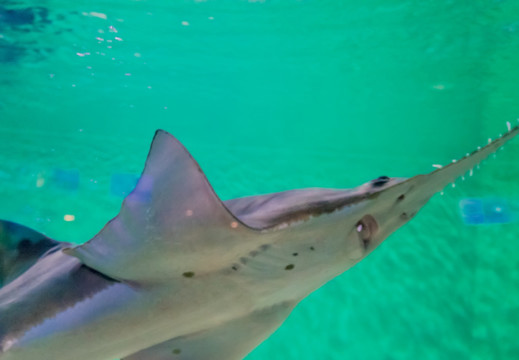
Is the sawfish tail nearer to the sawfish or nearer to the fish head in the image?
the sawfish

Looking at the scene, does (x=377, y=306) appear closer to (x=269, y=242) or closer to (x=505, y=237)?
(x=505, y=237)

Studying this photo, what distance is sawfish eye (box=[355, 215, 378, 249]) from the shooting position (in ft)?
5.54

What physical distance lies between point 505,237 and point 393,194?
9.22 metres

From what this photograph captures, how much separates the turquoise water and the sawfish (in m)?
3.34

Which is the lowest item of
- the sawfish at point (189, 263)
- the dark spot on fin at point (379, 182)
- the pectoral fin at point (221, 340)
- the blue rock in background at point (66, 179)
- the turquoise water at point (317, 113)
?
the blue rock in background at point (66, 179)

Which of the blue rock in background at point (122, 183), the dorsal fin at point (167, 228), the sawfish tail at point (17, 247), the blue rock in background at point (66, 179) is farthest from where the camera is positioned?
the blue rock in background at point (66, 179)

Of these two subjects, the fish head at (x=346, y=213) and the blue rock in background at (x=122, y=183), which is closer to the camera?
the fish head at (x=346, y=213)

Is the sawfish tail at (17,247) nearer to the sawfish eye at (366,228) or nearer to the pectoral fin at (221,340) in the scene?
the pectoral fin at (221,340)

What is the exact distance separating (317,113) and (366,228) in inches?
792

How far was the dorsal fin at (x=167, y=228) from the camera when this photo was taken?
1471 mm

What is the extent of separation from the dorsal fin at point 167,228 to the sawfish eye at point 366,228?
49cm

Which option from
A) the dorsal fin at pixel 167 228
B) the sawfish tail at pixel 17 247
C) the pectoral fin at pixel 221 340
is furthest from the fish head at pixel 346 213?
the sawfish tail at pixel 17 247

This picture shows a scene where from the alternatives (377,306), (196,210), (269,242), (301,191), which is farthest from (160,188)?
(377,306)

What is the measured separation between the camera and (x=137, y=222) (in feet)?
5.09
